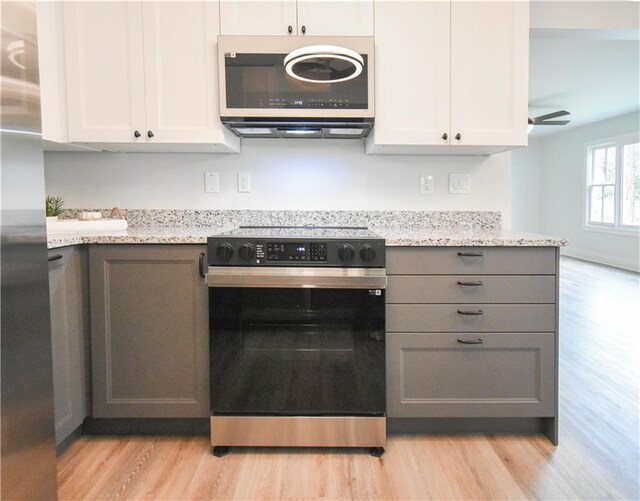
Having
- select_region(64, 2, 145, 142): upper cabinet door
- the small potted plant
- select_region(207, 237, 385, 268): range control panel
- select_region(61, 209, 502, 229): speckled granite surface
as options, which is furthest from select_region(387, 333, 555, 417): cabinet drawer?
the small potted plant

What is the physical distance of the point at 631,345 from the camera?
308 cm

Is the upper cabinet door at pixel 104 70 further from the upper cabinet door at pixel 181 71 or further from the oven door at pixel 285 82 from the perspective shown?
the oven door at pixel 285 82

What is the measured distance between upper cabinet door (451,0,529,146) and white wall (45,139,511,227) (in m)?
0.37

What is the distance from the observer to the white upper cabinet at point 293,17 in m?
2.04

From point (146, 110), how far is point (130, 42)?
316 mm

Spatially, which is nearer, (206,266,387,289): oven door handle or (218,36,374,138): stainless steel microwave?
(206,266,387,289): oven door handle

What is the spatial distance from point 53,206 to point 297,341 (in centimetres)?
155

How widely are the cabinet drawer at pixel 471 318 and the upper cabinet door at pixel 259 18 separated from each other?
54.0 inches

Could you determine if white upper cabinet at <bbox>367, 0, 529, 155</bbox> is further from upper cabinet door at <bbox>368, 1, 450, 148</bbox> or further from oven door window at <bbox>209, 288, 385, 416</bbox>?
oven door window at <bbox>209, 288, 385, 416</bbox>

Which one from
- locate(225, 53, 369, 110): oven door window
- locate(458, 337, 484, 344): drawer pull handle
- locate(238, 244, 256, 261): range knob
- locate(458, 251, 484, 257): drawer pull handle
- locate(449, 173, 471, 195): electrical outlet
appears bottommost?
locate(458, 337, 484, 344): drawer pull handle

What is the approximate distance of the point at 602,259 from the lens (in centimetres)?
729

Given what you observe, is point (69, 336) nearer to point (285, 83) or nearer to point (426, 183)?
point (285, 83)

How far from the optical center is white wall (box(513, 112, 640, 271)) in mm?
6777

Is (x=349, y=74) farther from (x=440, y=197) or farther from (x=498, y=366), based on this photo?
(x=498, y=366)
